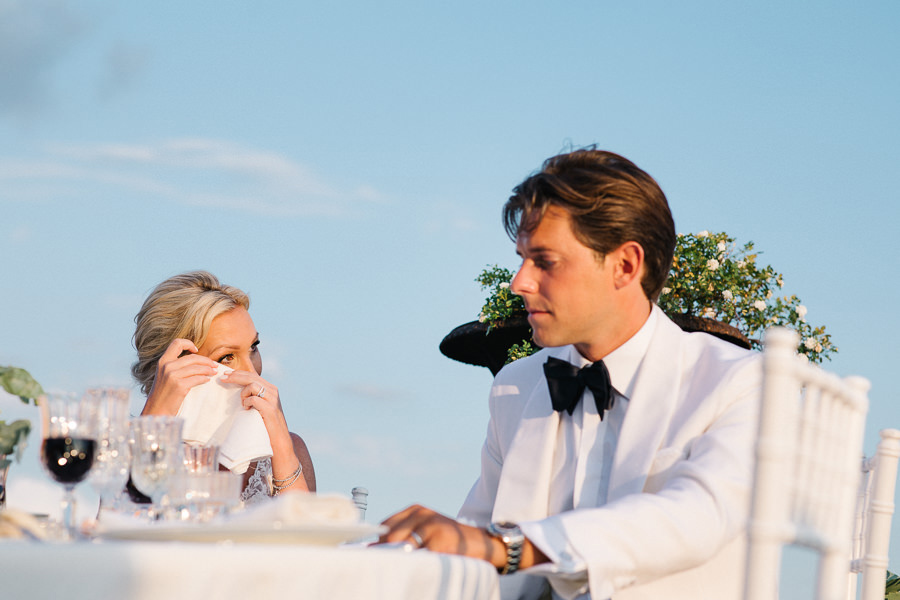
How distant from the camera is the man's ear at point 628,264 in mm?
3014

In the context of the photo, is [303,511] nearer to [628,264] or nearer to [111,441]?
[111,441]

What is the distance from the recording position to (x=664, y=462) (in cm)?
266

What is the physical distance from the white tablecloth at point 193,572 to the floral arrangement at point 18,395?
702mm

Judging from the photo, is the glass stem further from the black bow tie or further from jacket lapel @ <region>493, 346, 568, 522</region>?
the black bow tie

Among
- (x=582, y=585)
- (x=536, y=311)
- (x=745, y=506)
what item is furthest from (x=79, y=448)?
(x=745, y=506)

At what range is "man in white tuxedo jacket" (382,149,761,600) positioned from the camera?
2.36m

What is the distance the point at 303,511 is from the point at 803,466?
0.98 m

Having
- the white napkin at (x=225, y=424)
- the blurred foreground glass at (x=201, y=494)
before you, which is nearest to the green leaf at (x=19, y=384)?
the blurred foreground glass at (x=201, y=494)

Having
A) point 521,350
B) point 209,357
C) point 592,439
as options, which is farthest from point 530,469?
point 521,350

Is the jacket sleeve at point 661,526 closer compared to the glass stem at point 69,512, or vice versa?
the glass stem at point 69,512

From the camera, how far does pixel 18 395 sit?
220cm

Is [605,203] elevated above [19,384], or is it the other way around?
[605,203]

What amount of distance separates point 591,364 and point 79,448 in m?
1.49

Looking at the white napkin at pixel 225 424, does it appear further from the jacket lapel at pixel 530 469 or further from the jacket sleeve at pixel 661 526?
the jacket sleeve at pixel 661 526
